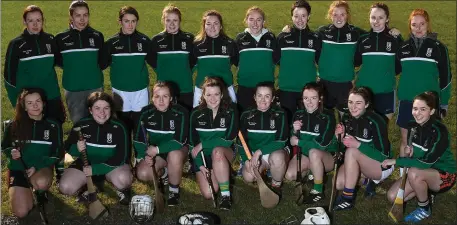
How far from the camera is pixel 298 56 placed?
19.8 feet

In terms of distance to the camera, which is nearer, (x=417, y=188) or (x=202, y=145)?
(x=417, y=188)

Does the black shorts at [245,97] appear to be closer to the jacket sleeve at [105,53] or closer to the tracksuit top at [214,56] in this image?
the tracksuit top at [214,56]

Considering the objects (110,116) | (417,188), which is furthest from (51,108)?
(417,188)

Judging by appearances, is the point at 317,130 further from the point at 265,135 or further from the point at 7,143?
the point at 7,143

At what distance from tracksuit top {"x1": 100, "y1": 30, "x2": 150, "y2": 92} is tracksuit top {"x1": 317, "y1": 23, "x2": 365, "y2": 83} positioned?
6.46 feet

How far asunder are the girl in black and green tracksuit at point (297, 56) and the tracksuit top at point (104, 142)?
1847 millimetres

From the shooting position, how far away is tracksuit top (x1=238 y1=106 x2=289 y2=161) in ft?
17.6

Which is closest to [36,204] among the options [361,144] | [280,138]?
[280,138]

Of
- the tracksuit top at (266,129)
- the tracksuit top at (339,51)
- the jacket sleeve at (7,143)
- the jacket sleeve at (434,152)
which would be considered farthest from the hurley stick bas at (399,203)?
the jacket sleeve at (7,143)

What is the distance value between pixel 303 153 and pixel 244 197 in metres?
0.72

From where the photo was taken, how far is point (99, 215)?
5.02 metres

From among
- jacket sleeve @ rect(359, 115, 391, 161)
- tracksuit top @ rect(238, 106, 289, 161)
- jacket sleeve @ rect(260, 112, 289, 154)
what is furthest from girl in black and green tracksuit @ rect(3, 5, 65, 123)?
jacket sleeve @ rect(359, 115, 391, 161)

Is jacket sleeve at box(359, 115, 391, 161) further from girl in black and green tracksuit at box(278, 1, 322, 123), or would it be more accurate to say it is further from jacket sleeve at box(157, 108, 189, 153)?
jacket sleeve at box(157, 108, 189, 153)

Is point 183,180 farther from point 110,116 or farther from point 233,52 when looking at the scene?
point 233,52
